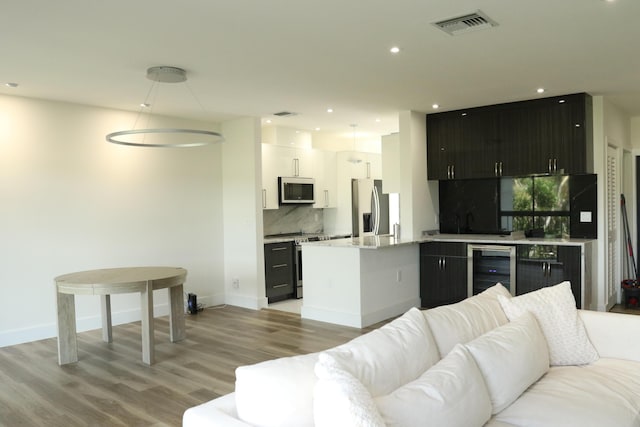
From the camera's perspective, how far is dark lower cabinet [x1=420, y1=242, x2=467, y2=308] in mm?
6086

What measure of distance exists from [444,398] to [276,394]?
0.62m

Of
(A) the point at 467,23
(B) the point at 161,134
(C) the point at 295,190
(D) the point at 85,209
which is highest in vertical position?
(A) the point at 467,23

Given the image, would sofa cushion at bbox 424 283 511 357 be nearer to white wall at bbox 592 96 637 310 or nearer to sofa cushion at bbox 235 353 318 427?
sofa cushion at bbox 235 353 318 427

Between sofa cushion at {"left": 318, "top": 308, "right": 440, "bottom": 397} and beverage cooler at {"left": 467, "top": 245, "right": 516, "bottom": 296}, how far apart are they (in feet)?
12.6

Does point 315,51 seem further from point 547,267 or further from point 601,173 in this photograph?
point 601,173

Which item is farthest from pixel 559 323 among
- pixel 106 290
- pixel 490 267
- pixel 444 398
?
pixel 106 290

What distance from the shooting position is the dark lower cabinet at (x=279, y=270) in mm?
6848

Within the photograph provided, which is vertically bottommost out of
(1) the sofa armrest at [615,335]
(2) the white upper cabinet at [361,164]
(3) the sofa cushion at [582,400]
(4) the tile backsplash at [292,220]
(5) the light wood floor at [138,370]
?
(5) the light wood floor at [138,370]

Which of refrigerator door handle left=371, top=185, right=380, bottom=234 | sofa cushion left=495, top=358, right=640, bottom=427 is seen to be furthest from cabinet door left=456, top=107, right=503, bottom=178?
sofa cushion left=495, top=358, right=640, bottom=427

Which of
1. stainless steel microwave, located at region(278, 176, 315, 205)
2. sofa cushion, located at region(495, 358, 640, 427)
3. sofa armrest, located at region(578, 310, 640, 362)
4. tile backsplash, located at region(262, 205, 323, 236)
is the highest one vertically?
stainless steel microwave, located at region(278, 176, 315, 205)

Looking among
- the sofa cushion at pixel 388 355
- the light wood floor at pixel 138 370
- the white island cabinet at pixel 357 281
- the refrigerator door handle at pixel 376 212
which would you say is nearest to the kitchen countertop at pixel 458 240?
the white island cabinet at pixel 357 281

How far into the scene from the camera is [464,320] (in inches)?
103

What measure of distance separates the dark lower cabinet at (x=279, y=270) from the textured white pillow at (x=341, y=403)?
17.6 ft

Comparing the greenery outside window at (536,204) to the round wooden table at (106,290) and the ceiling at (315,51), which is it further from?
the round wooden table at (106,290)
